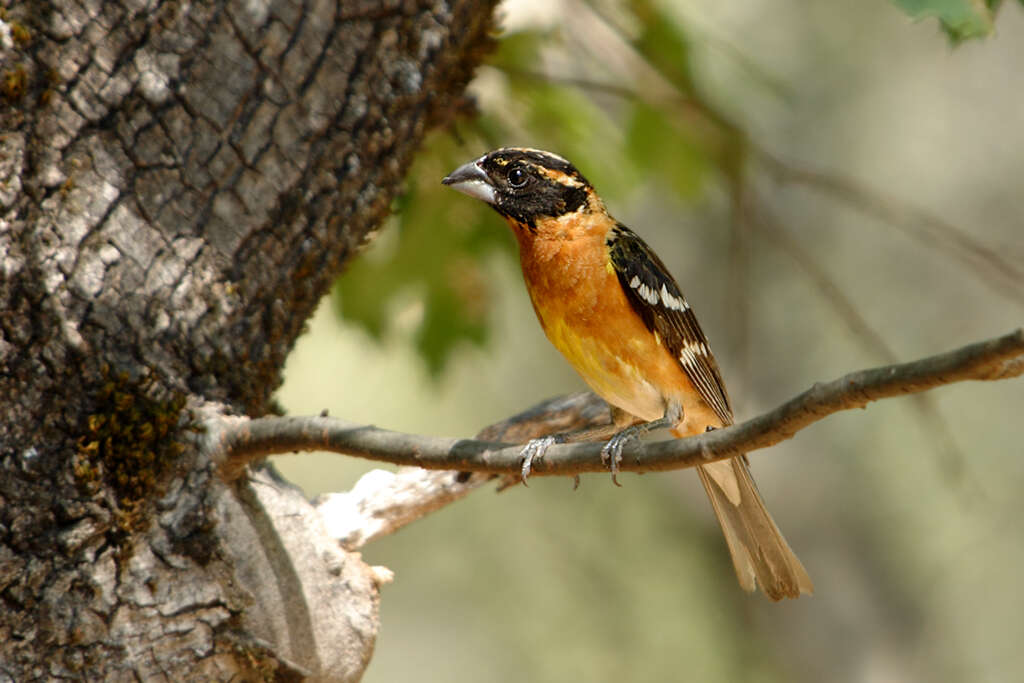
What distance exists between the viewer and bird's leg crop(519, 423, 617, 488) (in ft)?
7.98

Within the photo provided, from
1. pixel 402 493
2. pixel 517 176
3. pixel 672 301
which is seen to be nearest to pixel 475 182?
pixel 517 176

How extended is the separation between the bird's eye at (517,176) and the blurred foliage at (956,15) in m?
1.70

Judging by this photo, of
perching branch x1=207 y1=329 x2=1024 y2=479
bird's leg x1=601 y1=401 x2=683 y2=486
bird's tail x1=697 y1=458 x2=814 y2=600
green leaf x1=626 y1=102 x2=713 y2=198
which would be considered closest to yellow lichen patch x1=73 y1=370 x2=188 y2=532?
perching branch x1=207 y1=329 x2=1024 y2=479

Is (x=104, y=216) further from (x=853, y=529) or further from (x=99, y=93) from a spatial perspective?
(x=853, y=529)

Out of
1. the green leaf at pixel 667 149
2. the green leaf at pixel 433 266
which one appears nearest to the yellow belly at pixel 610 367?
the green leaf at pixel 433 266

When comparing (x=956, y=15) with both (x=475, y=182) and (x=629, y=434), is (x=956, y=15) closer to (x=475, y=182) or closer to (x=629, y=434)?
(x=629, y=434)

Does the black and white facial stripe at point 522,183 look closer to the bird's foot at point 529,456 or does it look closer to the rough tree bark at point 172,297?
the rough tree bark at point 172,297

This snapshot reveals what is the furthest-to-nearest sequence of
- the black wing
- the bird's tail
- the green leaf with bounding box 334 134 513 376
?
the green leaf with bounding box 334 134 513 376 → the black wing → the bird's tail

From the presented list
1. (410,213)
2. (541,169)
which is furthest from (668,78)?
(410,213)

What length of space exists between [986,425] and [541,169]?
937cm

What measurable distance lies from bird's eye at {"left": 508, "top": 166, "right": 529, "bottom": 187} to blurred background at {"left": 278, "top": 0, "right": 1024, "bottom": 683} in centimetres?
308

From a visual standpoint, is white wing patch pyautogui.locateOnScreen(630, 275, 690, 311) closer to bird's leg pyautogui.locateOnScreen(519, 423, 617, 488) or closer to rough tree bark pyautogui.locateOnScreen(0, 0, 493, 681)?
bird's leg pyautogui.locateOnScreen(519, 423, 617, 488)

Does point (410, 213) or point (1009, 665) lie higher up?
point (1009, 665)

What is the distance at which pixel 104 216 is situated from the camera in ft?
8.96
